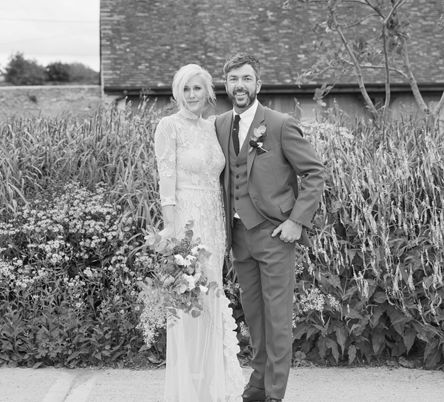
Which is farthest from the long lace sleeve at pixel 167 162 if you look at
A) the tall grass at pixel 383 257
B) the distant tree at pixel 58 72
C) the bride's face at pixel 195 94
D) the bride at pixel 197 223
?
the distant tree at pixel 58 72

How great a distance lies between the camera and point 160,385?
5.38 m

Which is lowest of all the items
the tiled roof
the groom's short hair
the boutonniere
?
the boutonniere

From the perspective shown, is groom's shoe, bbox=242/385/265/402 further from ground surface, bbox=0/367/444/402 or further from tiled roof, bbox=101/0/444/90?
tiled roof, bbox=101/0/444/90

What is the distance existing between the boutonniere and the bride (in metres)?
0.24

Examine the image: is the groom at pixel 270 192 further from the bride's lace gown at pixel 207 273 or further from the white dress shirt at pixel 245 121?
the bride's lace gown at pixel 207 273

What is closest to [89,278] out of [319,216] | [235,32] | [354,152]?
[319,216]

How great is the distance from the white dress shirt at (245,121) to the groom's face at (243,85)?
0.05 metres

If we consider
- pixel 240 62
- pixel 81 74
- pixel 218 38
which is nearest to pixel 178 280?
pixel 240 62

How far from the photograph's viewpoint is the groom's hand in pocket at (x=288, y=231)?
14.7ft

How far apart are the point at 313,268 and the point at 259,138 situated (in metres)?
1.63

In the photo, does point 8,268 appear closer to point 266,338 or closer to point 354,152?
point 266,338

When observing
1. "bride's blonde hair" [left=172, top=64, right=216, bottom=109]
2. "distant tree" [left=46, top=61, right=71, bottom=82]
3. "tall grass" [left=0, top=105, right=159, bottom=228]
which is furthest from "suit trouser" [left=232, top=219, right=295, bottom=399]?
"distant tree" [left=46, top=61, right=71, bottom=82]

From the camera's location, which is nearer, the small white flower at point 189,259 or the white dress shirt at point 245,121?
the small white flower at point 189,259

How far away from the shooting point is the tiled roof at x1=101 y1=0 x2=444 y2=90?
56.9 feet
